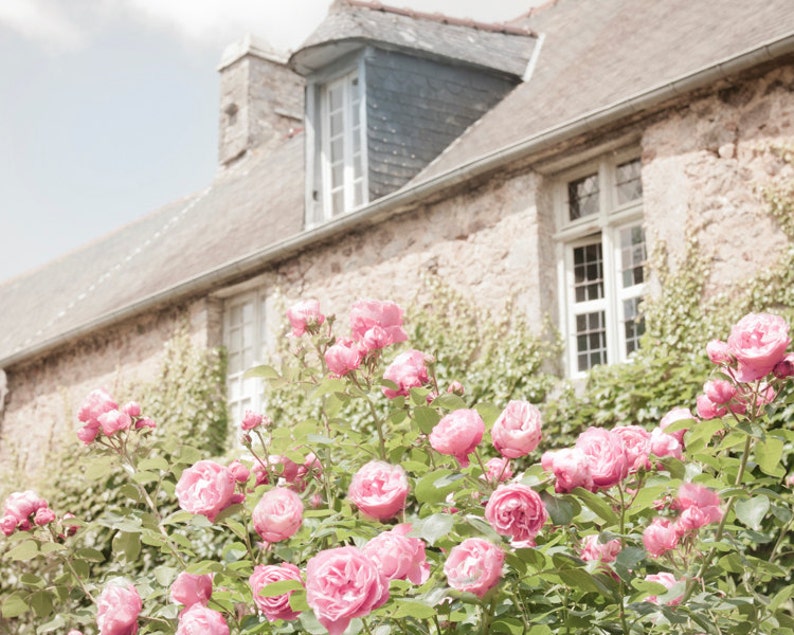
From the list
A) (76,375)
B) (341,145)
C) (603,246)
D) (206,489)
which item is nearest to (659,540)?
(206,489)

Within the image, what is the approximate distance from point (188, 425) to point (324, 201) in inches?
109

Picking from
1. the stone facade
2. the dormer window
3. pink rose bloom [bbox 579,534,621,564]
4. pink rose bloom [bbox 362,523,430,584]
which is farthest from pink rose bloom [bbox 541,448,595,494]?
the dormer window

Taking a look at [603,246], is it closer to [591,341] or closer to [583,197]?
[583,197]

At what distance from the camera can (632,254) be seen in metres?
8.21

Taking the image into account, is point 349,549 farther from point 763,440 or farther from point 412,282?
point 412,282

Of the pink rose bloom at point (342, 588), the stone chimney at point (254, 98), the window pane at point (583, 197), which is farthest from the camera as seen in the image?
the stone chimney at point (254, 98)

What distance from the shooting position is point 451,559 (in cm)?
221

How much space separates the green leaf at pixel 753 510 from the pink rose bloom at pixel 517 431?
670 millimetres

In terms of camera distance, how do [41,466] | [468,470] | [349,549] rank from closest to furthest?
1. [349,549]
2. [468,470]
3. [41,466]

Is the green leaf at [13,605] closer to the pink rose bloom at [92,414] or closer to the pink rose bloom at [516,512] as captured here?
the pink rose bloom at [92,414]

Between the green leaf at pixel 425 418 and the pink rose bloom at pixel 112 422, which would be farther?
the pink rose bloom at pixel 112 422

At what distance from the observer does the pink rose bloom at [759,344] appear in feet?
8.01

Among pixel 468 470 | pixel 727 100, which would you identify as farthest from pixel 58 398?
pixel 468 470

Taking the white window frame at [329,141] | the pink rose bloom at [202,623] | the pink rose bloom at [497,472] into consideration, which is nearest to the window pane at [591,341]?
the white window frame at [329,141]
